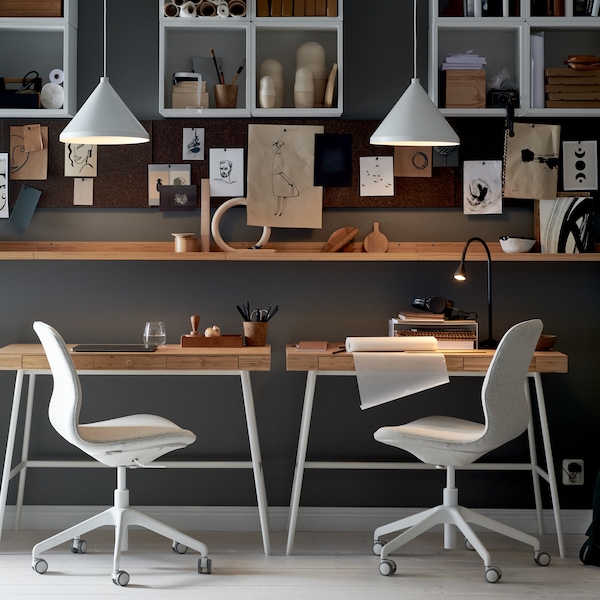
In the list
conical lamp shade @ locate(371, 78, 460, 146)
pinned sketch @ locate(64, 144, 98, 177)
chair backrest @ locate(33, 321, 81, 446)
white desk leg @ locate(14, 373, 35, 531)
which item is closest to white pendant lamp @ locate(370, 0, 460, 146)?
conical lamp shade @ locate(371, 78, 460, 146)

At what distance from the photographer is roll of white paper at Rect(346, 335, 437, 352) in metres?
3.46

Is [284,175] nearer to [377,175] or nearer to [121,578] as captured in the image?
[377,175]

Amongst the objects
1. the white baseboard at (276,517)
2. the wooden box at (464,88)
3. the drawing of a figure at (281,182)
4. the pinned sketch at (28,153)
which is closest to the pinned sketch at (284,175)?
the drawing of a figure at (281,182)

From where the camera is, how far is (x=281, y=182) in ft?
12.6

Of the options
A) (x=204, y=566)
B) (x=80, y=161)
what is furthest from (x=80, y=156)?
(x=204, y=566)

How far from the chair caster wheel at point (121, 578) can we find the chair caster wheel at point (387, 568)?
0.95 m

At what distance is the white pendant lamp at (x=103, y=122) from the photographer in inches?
127

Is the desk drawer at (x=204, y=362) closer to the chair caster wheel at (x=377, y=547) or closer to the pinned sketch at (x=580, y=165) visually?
the chair caster wheel at (x=377, y=547)

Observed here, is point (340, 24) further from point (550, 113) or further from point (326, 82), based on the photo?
point (550, 113)

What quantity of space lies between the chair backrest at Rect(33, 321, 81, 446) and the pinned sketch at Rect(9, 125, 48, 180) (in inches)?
39.4

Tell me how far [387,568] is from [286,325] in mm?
1166

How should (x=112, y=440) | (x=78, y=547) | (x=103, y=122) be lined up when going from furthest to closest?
(x=78, y=547), (x=103, y=122), (x=112, y=440)

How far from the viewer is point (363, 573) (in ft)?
10.8

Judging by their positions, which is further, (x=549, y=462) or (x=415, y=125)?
(x=549, y=462)
